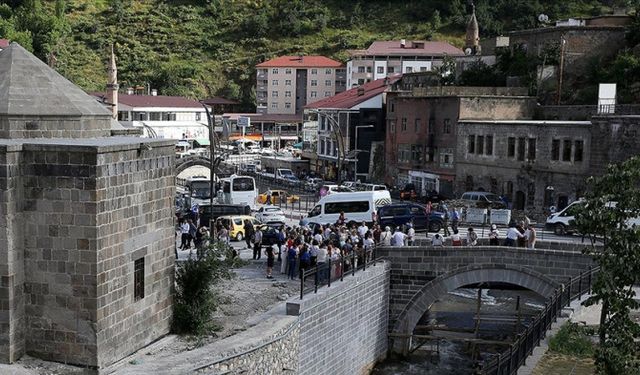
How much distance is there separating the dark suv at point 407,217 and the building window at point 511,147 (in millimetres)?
10817

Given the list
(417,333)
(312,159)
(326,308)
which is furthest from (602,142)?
(312,159)

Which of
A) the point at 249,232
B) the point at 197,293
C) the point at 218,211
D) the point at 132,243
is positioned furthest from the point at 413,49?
the point at 132,243

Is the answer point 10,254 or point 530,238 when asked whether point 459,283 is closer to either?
point 530,238

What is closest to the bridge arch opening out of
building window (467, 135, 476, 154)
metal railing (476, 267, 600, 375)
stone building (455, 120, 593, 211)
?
metal railing (476, 267, 600, 375)

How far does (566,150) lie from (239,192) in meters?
18.4

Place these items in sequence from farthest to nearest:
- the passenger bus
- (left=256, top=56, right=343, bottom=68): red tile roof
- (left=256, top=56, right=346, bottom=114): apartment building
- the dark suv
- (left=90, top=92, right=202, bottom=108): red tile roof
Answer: (left=256, top=56, right=346, bottom=114): apartment building
(left=256, top=56, right=343, bottom=68): red tile roof
(left=90, top=92, right=202, bottom=108): red tile roof
the passenger bus
the dark suv

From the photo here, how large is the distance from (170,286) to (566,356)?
923 cm

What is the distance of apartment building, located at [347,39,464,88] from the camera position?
320 ft

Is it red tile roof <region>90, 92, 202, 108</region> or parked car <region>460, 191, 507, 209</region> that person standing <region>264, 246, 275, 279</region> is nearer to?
parked car <region>460, 191, 507, 209</region>

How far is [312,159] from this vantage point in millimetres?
72500

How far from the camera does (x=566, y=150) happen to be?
4128cm

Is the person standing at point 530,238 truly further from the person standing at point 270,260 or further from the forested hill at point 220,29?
the forested hill at point 220,29

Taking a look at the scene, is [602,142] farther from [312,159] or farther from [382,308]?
[312,159]

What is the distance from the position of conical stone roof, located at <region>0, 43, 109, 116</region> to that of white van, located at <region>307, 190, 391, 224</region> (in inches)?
709
